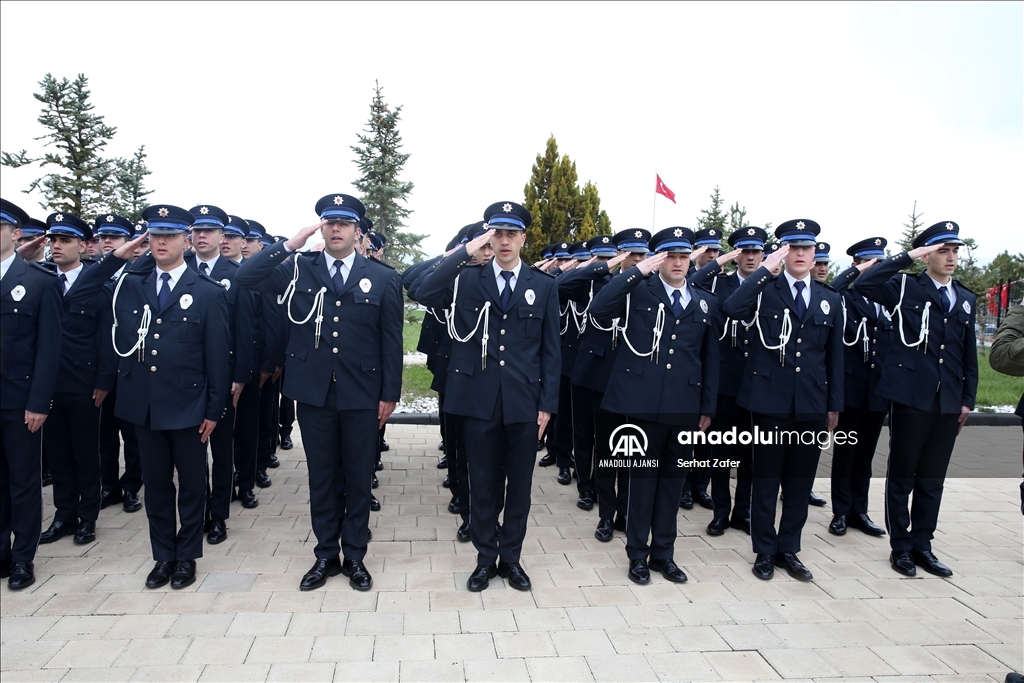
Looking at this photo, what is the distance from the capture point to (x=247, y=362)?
5.12 m

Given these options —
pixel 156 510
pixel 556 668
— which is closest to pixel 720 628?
pixel 556 668

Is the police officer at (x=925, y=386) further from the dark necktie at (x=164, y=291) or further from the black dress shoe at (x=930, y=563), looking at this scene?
the dark necktie at (x=164, y=291)

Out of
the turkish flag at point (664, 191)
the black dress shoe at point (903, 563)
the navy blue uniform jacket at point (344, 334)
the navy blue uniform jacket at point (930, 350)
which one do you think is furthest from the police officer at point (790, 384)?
the turkish flag at point (664, 191)

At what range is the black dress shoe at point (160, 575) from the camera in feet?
13.0

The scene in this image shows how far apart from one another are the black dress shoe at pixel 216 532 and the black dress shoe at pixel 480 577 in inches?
78.1

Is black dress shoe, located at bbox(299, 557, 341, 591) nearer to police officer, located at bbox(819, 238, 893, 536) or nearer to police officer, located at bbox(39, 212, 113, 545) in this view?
police officer, located at bbox(39, 212, 113, 545)

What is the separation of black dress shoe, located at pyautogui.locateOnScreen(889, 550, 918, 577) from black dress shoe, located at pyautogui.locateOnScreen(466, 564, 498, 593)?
289 centimetres

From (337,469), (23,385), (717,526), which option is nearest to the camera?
(23,385)

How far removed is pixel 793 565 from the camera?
176 inches

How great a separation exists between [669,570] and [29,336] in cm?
439

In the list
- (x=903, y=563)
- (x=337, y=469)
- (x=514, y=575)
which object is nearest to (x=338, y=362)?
(x=337, y=469)

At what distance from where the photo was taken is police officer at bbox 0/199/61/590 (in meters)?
4.00

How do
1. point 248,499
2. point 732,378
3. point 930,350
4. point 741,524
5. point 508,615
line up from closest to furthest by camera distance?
point 508,615 < point 930,350 < point 741,524 < point 732,378 < point 248,499

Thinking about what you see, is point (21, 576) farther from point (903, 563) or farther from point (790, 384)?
point (903, 563)
